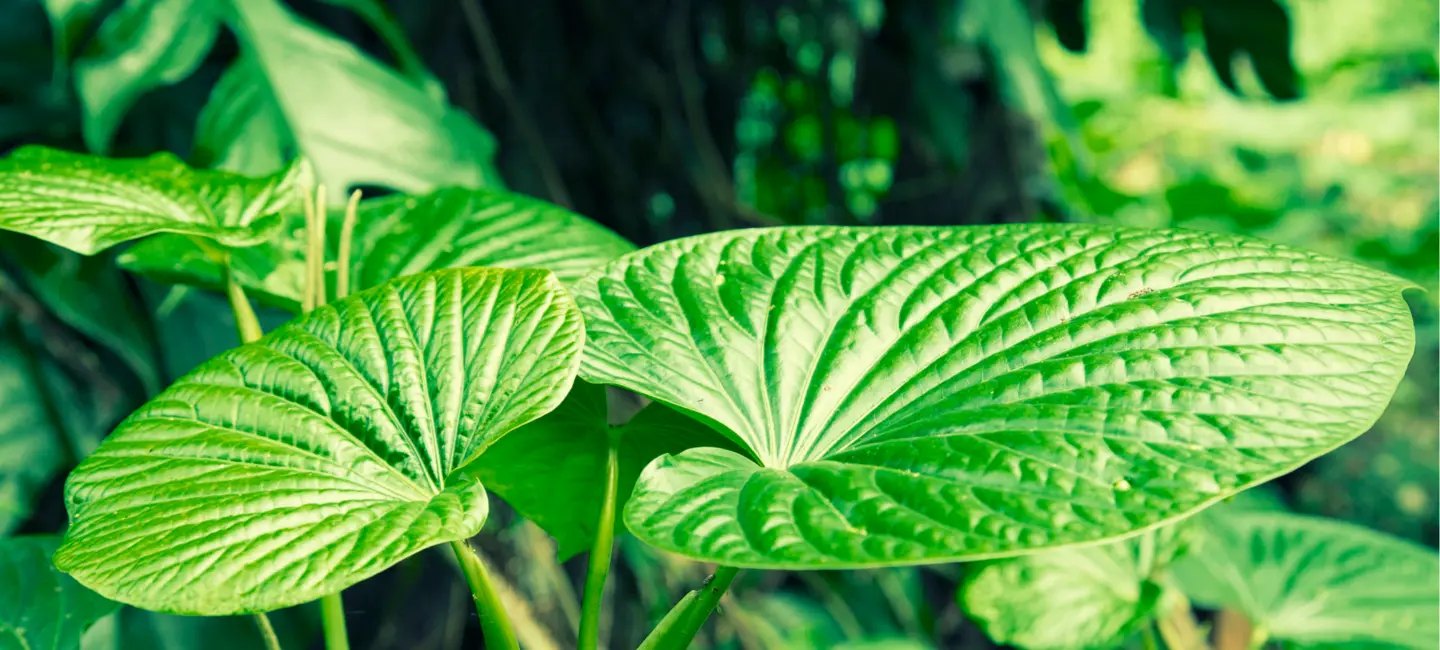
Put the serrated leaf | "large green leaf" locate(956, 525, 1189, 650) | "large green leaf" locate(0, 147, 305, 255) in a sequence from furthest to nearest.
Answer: the serrated leaf → "large green leaf" locate(956, 525, 1189, 650) → "large green leaf" locate(0, 147, 305, 255)

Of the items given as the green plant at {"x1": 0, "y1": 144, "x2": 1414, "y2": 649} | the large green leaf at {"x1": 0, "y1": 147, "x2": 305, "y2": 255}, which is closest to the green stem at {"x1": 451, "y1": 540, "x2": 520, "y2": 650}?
the green plant at {"x1": 0, "y1": 144, "x2": 1414, "y2": 649}

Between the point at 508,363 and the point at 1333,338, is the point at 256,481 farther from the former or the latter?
the point at 1333,338

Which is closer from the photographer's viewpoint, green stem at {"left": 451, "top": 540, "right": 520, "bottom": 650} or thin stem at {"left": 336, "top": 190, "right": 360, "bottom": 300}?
green stem at {"left": 451, "top": 540, "right": 520, "bottom": 650}

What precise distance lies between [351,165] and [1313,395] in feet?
2.17

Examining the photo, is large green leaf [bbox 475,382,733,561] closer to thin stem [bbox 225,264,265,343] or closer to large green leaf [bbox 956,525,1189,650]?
thin stem [bbox 225,264,265,343]

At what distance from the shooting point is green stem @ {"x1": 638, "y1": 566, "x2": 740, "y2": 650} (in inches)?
13.1

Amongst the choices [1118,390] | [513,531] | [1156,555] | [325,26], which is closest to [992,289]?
[1118,390]

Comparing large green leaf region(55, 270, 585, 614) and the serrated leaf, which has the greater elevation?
the serrated leaf

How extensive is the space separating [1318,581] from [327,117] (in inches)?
31.5

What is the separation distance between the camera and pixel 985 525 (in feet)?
0.89

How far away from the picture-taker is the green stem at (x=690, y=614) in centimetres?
33

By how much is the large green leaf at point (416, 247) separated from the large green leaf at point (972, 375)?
0.10 m

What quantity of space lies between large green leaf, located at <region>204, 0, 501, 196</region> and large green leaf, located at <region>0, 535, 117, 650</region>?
34 centimetres

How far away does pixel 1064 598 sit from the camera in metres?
0.59
